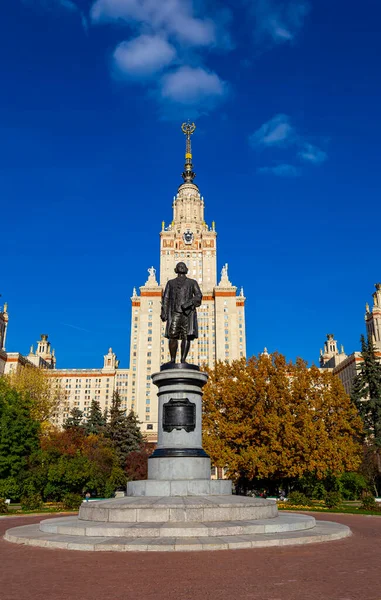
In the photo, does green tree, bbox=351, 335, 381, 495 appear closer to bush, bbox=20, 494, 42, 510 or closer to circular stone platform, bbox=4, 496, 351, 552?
bush, bbox=20, 494, 42, 510

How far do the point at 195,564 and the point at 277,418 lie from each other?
78.7 ft

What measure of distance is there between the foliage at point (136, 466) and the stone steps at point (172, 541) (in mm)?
45794

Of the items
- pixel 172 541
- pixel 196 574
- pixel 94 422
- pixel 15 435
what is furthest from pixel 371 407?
pixel 196 574

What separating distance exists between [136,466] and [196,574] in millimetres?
53096

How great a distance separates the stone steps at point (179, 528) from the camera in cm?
1145

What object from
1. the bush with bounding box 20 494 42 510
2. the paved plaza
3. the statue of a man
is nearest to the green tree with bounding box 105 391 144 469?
the bush with bounding box 20 494 42 510

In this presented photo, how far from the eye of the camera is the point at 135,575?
7.93 meters

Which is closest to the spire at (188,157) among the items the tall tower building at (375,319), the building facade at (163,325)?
the building facade at (163,325)

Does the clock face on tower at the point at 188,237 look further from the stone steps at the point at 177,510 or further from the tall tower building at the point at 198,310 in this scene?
the stone steps at the point at 177,510

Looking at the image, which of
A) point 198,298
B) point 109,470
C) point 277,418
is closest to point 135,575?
point 198,298

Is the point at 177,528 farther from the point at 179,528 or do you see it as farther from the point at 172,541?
the point at 172,541

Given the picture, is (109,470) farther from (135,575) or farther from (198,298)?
(135,575)

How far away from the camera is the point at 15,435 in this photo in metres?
35.9

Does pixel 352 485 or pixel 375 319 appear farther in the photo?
pixel 375 319
